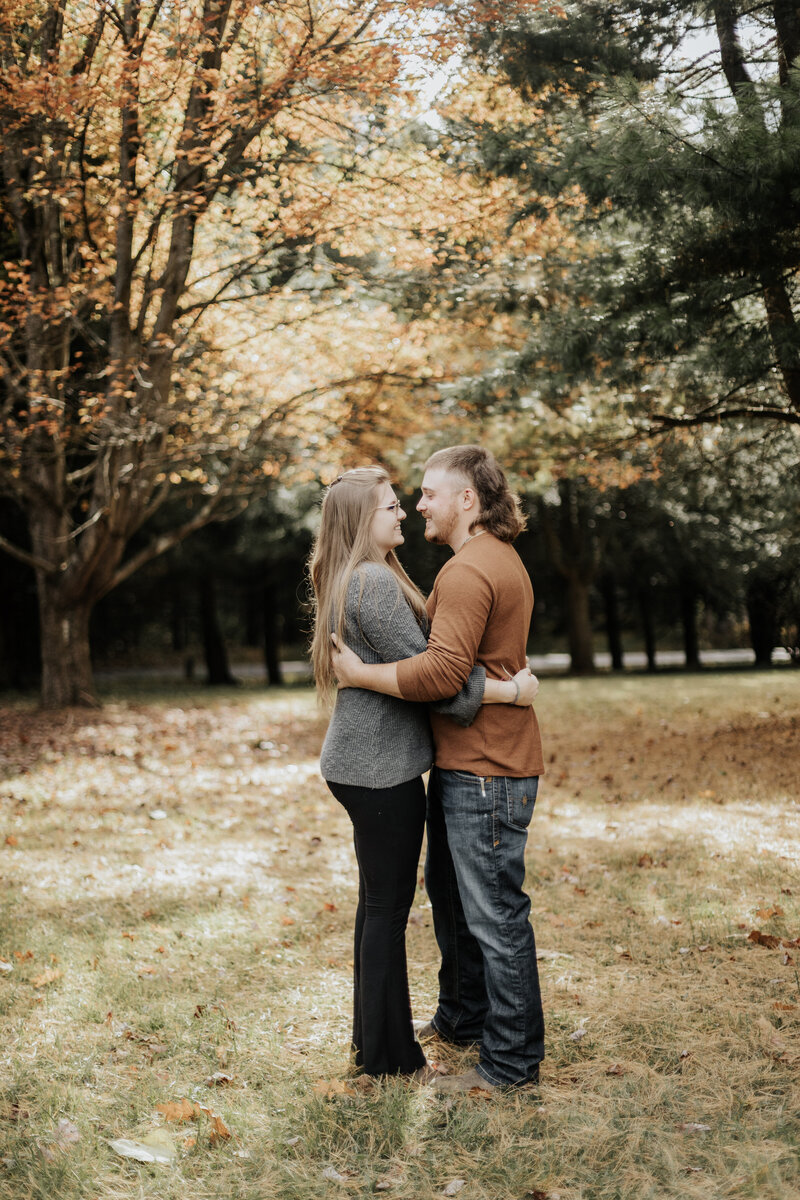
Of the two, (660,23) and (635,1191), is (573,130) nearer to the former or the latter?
(660,23)

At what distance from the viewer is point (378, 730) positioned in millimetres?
3029

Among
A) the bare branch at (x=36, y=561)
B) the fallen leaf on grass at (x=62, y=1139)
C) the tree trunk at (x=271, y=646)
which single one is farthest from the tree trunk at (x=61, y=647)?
the fallen leaf on grass at (x=62, y=1139)

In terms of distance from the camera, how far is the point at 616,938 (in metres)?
4.52

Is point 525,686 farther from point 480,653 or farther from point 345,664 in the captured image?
point 345,664

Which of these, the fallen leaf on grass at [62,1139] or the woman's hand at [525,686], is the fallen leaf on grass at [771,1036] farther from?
the fallen leaf on grass at [62,1139]

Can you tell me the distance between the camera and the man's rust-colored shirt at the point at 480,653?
9.41 feet

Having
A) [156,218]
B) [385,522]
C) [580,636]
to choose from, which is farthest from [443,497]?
[580,636]

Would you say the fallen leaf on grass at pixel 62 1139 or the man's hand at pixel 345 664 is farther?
the man's hand at pixel 345 664

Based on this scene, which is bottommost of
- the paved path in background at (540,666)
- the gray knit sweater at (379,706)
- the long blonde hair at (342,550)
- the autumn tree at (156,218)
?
the paved path in background at (540,666)

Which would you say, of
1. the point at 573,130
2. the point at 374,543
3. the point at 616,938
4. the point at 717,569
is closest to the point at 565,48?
the point at 573,130

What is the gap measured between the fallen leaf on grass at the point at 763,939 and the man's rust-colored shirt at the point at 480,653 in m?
1.94

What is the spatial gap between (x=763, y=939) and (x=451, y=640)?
8.37 ft

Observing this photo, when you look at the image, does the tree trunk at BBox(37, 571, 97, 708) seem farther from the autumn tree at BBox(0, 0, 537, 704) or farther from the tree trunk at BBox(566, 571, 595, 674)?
the tree trunk at BBox(566, 571, 595, 674)

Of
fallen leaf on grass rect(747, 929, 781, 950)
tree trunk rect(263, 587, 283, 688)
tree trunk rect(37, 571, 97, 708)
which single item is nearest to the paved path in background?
tree trunk rect(263, 587, 283, 688)
